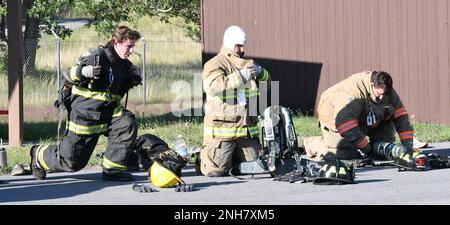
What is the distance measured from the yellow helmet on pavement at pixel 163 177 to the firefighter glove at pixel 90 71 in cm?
107

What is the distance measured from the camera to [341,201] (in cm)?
925

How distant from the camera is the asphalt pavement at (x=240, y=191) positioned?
30.9ft

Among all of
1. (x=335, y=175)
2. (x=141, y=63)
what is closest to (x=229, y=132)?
(x=335, y=175)

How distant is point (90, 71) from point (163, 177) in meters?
1.26

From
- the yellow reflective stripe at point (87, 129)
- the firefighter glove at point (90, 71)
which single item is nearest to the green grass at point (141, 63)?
the yellow reflective stripe at point (87, 129)

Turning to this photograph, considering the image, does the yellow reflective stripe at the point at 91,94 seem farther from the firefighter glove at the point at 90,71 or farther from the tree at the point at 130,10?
the tree at the point at 130,10

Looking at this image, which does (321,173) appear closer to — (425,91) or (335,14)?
(425,91)

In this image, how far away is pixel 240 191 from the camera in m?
10.1

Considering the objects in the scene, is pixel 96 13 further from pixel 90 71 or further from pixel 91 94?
pixel 90 71

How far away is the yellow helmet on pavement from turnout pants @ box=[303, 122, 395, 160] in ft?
7.80

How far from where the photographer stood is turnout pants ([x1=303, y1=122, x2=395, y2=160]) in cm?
1221

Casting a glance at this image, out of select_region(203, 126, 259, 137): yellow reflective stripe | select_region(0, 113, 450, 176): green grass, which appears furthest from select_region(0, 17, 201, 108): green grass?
select_region(203, 126, 259, 137): yellow reflective stripe

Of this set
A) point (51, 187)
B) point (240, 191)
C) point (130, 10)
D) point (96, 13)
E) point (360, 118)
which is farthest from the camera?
point (130, 10)

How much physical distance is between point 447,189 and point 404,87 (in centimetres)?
661
